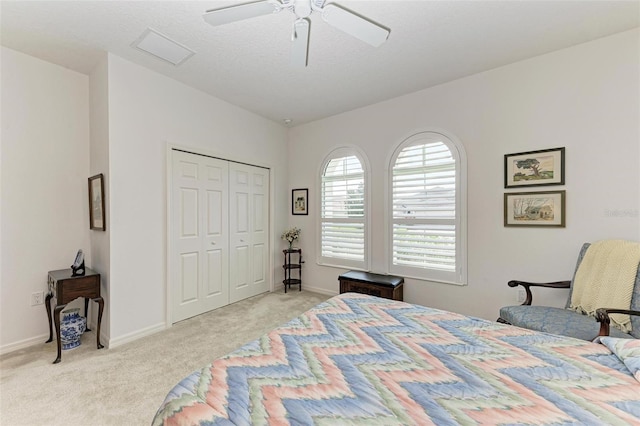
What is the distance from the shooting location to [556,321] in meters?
2.03

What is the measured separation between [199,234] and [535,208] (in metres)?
3.72

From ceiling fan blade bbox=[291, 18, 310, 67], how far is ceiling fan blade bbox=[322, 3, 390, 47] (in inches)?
5.3

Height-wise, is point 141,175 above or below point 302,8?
below

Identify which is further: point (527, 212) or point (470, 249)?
point (470, 249)

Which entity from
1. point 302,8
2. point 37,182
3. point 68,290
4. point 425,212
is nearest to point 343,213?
point 425,212

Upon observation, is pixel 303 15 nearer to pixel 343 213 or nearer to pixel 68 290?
pixel 343 213

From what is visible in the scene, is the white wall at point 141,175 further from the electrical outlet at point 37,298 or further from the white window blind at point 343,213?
the white window blind at point 343,213

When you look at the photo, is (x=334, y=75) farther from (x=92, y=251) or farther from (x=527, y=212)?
(x=92, y=251)

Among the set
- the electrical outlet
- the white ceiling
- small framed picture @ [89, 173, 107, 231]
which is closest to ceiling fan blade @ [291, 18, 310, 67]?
the white ceiling

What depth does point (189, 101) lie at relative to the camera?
3.23m

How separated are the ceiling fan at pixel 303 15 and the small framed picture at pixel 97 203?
83.2 inches

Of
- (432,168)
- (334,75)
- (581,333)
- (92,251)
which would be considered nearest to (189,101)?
(334,75)

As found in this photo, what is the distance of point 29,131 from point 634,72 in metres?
5.54

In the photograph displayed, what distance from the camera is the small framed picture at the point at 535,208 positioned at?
257cm
